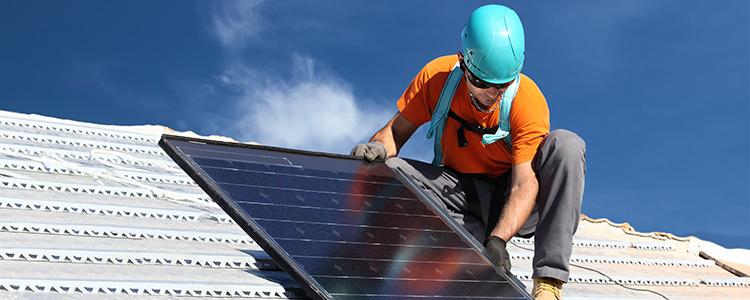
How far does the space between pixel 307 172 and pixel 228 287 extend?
917 mm

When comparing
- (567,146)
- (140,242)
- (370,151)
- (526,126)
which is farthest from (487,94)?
(140,242)

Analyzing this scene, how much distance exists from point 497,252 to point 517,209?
0.87 feet

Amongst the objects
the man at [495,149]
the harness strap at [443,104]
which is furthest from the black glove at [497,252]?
the harness strap at [443,104]

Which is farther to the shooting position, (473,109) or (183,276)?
(473,109)

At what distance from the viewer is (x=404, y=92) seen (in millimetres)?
5152

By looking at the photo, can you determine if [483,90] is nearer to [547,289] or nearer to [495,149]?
[495,149]

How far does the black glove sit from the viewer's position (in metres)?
4.35

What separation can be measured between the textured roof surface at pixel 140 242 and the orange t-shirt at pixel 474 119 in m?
1.07

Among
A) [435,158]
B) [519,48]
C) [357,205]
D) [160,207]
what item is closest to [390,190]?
[357,205]

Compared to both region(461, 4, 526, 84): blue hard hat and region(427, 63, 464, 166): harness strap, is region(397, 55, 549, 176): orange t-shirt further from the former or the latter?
region(461, 4, 526, 84): blue hard hat

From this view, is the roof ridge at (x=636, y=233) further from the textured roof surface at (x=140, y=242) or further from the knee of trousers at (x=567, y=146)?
the knee of trousers at (x=567, y=146)

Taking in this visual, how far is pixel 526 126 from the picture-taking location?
4.63m

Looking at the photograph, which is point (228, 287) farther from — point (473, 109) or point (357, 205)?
point (473, 109)

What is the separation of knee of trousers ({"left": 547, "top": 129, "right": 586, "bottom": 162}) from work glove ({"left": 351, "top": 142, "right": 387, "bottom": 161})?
871 millimetres
